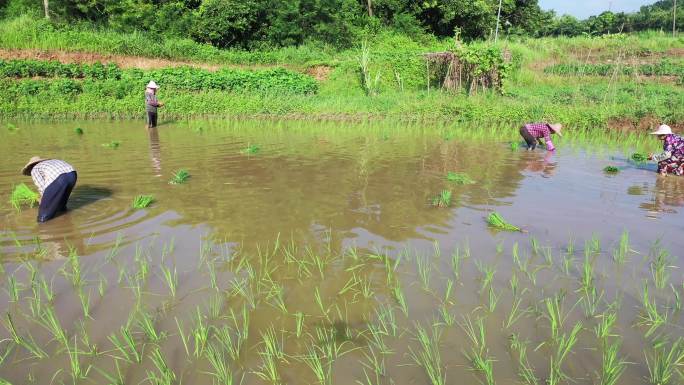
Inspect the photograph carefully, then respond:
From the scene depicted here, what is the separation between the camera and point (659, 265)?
345 cm

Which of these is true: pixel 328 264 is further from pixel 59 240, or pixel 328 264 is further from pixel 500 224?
pixel 59 240

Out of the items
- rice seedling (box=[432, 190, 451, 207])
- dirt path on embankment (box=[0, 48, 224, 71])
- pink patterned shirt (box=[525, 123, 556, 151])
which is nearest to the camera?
rice seedling (box=[432, 190, 451, 207])

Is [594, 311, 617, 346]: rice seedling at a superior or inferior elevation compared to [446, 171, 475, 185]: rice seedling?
inferior

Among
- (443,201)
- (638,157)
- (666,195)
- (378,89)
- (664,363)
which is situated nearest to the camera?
(664,363)

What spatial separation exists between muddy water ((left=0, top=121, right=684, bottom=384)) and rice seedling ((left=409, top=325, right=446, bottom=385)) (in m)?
0.03

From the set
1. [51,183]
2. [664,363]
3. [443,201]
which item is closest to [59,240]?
[51,183]

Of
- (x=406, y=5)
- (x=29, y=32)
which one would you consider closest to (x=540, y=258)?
(x=29, y=32)

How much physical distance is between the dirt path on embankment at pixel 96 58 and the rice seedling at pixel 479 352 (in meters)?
18.8

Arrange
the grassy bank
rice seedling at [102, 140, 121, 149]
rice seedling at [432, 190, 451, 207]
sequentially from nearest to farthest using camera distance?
1. rice seedling at [432, 190, 451, 207]
2. rice seedling at [102, 140, 121, 149]
3. the grassy bank

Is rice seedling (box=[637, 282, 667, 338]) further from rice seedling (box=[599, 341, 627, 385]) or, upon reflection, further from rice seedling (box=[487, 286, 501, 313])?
rice seedling (box=[487, 286, 501, 313])

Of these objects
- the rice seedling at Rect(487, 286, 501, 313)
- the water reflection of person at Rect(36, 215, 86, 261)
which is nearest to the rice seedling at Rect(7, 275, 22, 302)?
the water reflection of person at Rect(36, 215, 86, 261)

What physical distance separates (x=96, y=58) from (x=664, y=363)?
20.5 meters

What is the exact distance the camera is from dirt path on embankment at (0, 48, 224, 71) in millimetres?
16969

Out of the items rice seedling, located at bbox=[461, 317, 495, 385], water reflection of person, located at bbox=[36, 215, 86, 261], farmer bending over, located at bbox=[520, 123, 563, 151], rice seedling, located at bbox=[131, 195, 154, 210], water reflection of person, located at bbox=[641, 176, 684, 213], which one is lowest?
water reflection of person, located at bbox=[36, 215, 86, 261]
